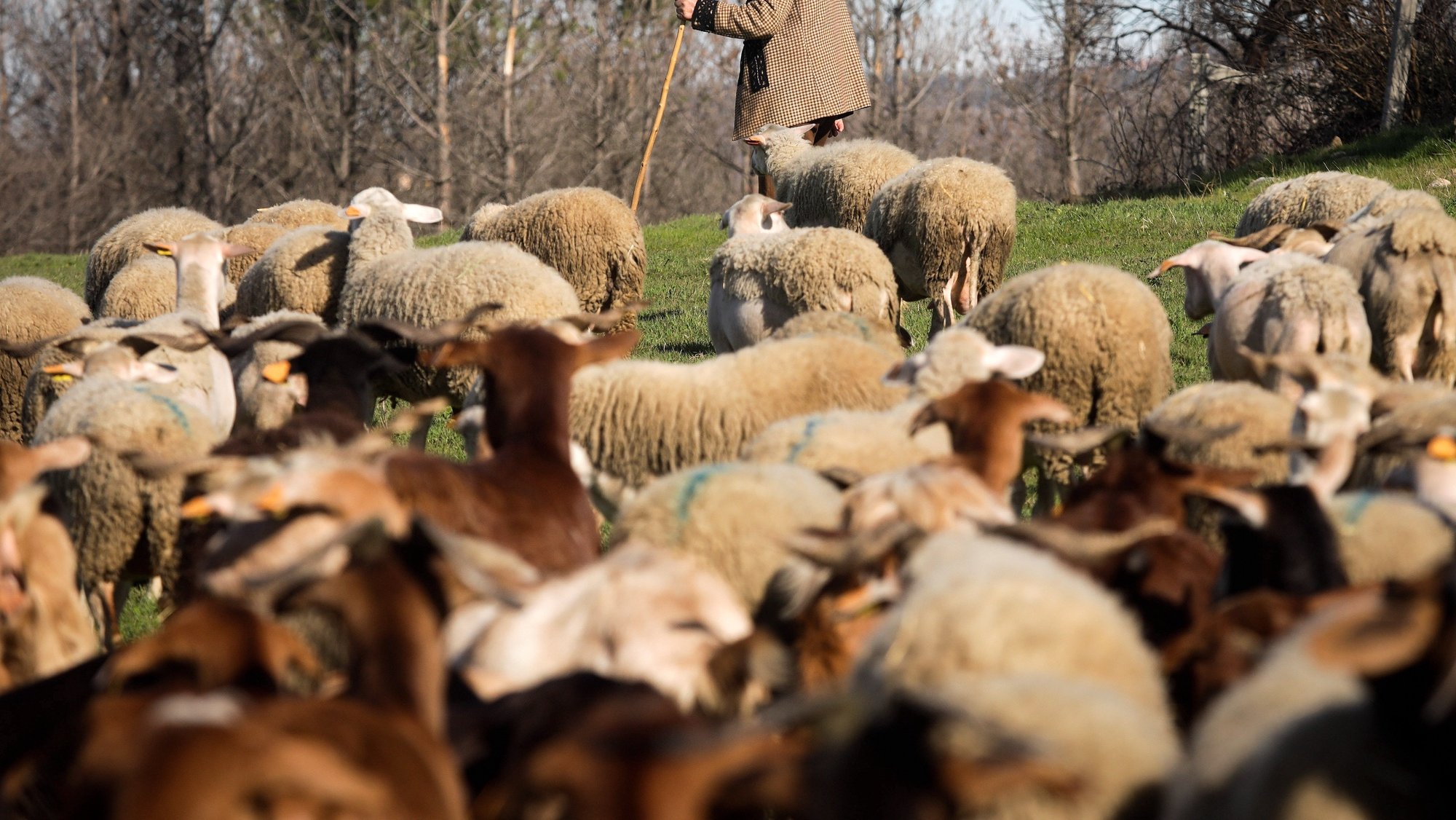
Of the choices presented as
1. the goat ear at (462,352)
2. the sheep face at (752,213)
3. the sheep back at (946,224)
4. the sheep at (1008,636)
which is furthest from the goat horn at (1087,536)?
the sheep face at (752,213)

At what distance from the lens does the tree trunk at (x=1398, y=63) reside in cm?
1533

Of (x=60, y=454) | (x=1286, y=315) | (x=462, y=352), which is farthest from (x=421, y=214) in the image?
(x=60, y=454)

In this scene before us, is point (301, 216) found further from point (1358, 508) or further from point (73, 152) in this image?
point (73, 152)

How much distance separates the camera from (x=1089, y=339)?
20.3ft

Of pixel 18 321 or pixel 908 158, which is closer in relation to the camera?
pixel 18 321

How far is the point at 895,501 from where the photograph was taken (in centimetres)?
342

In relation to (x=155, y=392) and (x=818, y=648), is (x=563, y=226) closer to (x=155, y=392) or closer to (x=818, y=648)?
(x=155, y=392)

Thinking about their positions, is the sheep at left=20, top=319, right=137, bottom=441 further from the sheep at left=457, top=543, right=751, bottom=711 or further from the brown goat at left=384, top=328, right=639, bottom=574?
the sheep at left=457, top=543, right=751, bottom=711

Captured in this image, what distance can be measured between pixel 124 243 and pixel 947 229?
6.54m

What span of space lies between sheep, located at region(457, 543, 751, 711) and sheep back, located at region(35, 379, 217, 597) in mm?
2527

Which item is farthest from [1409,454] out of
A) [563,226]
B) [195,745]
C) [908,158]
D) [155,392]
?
[908,158]

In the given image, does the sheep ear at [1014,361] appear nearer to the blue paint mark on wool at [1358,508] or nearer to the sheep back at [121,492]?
the blue paint mark on wool at [1358,508]

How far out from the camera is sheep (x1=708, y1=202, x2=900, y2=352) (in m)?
7.95

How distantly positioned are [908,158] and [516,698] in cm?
958
